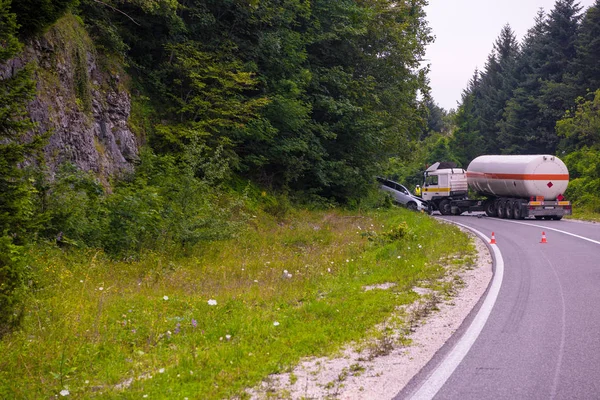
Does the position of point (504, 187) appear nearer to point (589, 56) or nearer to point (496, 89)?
point (589, 56)

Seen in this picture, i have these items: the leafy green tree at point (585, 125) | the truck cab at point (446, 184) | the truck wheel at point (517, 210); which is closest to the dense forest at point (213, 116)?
the truck cab at point (446, 184)

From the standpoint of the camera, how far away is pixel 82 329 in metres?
6.82

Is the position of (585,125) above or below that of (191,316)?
above

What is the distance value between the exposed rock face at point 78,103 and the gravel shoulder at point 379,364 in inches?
297

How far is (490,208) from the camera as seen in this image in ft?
118

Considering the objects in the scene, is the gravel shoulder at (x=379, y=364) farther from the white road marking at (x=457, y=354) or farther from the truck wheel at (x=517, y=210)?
the truck wheel at (x=517, y=210)

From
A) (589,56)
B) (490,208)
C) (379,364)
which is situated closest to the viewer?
(379,364)

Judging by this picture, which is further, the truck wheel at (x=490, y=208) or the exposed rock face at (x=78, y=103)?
the truck wheel at (x=490, y=208)

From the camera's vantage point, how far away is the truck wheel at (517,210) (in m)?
31.0

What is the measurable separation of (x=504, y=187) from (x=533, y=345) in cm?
2801

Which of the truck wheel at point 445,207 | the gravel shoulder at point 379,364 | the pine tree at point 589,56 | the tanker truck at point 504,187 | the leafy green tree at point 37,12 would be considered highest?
the pine tree at point 589,56

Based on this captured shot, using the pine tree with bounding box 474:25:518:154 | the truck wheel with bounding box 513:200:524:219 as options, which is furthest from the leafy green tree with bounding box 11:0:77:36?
the pine tree with bounding box 474:25:518:154

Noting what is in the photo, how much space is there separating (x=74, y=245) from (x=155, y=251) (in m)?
1.84

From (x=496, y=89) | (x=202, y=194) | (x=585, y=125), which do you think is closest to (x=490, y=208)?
(x=585, y=125)
